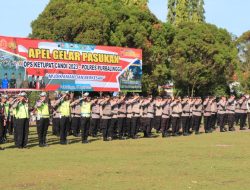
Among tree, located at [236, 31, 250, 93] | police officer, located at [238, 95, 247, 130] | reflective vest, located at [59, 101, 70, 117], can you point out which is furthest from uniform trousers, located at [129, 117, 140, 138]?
tree, located at [236, 31, 250, 93]

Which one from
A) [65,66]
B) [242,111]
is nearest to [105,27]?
[65,66]

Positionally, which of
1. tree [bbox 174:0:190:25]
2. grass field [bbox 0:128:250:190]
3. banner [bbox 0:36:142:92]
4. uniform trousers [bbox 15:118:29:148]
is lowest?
grass field [bbox 0:128:250:190]

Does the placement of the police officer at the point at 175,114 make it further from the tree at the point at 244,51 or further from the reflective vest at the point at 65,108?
the tree at the point at 244,51

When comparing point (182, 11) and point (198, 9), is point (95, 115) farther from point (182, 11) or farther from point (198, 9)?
point (198, 9)

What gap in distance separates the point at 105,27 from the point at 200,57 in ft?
47.2

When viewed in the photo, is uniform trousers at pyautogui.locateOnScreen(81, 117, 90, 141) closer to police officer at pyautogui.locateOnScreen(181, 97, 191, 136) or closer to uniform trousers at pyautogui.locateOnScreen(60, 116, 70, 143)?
uniform trousers at pyautogui.locateOnScreen(60, 116, 70, 143)

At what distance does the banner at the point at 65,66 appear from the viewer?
26.2m

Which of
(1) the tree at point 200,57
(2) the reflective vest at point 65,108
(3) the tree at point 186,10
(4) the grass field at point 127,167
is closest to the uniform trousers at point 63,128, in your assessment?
(2) the reflective vest at point 65,108

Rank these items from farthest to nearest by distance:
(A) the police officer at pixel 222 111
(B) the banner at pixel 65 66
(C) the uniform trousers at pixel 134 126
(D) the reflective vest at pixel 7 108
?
(A) the police officer at pixel 222 111 → (B) the banner at pixel 65 66 → (C) the uniform trousers at pixel 134 126 → (D) the reflective vest at pixel 7 108

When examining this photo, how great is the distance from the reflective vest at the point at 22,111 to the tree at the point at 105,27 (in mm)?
22294

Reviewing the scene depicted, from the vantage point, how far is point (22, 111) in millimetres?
17891

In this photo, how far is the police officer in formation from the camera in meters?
18.4

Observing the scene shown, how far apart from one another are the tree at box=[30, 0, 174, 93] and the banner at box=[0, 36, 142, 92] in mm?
8951

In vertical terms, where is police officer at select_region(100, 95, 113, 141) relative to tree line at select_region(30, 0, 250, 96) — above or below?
below
